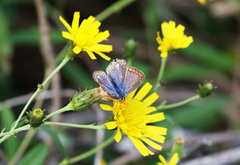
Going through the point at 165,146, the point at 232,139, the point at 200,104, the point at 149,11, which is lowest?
the point at 232,139

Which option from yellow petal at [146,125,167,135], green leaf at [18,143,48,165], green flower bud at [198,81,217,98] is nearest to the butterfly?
yellow petal at [146,125,167,135]

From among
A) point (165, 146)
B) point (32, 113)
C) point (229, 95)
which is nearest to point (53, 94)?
point (32, 113)

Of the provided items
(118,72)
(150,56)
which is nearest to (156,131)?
(118,72)

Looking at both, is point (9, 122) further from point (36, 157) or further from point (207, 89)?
point (207, 89)

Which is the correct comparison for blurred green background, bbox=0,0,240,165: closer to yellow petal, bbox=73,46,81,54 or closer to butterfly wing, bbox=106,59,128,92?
butterfly wing, bbox=106,59,128,92

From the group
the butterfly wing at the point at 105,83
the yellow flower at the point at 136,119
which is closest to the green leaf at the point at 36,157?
the yellow flower at the point at 136,119

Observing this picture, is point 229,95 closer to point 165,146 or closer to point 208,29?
point 208,29
